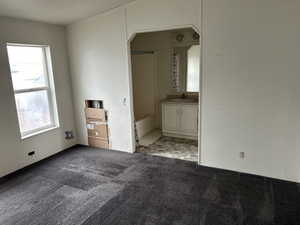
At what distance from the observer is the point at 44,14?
3459 mm

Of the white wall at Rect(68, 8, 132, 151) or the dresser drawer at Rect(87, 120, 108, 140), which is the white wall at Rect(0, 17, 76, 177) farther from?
the dresser drawer at Rect(87, 120, 108, 140)

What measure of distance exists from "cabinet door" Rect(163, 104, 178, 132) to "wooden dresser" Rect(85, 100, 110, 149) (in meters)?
1.45

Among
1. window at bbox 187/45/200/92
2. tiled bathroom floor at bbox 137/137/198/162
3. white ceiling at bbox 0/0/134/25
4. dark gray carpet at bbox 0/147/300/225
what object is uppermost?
white ceiling at bbox 0/0/134/25

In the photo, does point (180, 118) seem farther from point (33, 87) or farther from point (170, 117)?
point (33, 87)

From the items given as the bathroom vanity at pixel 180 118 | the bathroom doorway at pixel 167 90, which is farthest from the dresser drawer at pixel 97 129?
the bathroom vanity at pixel 180 118

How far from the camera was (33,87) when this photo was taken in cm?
393

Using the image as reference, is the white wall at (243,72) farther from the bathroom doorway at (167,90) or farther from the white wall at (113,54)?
the bathroom doorway at (167,90)

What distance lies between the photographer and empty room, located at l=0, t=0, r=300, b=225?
265 cm

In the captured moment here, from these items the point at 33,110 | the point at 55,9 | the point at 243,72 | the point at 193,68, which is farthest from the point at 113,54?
the point at 243,72

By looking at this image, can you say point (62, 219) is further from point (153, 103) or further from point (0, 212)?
point (153, 103)

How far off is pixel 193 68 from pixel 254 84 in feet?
6.74

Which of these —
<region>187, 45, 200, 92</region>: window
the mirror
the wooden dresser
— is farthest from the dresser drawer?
<region>187, 45, 200, 92</region>: window

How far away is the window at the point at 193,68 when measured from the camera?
190 inches

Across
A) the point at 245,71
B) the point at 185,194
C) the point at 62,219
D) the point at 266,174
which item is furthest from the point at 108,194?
the point at 245,71
